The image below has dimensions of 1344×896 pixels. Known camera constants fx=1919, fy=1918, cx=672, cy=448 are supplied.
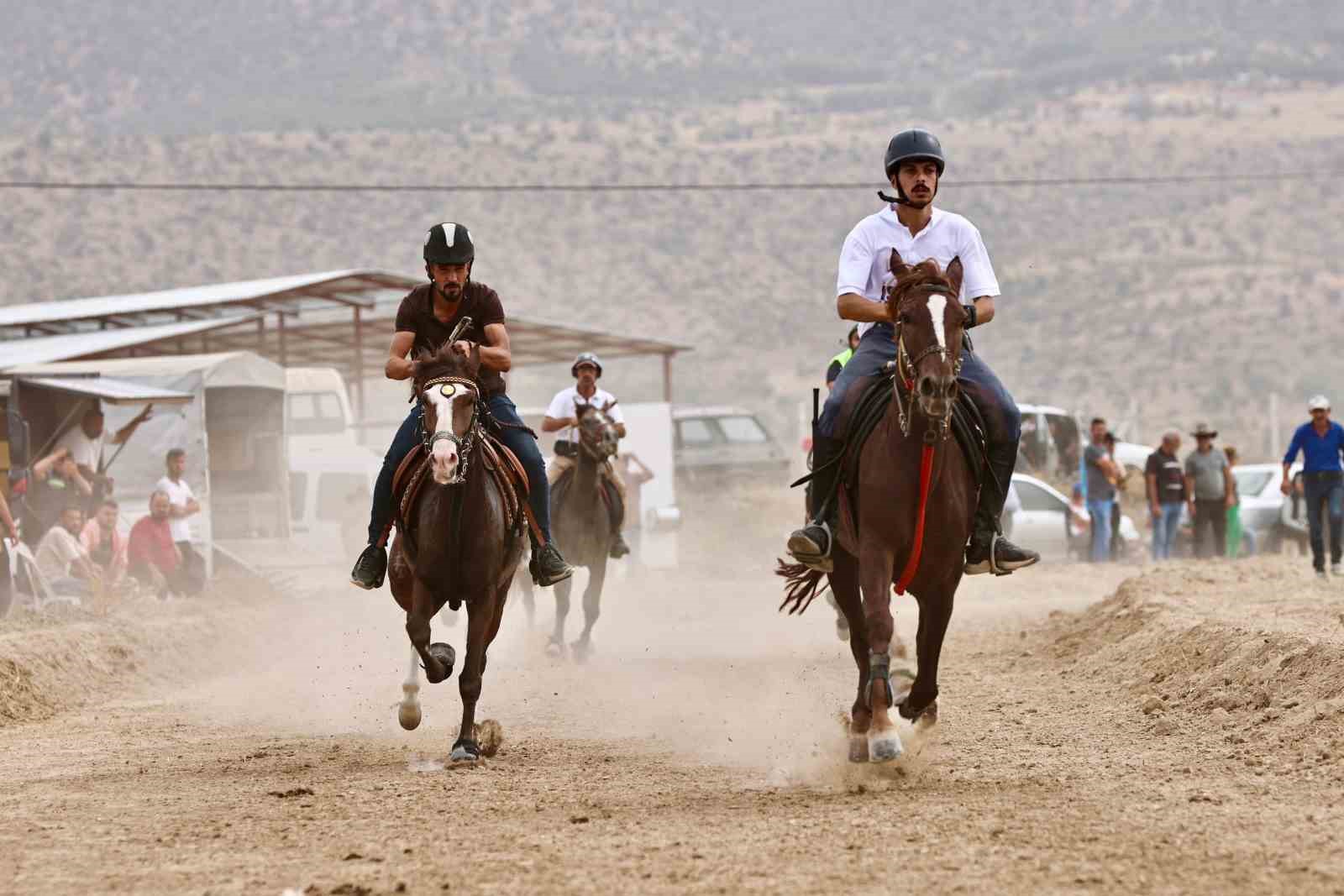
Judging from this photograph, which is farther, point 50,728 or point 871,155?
point 871,155

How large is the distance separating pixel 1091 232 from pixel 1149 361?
1399 cm

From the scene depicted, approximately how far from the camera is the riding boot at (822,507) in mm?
9812

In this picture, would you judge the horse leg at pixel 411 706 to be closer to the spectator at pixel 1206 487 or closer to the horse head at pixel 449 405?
the horse head at pixel 449 405

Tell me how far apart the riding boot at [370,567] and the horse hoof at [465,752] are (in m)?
1.07

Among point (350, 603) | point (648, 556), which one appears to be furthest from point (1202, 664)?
point (648, 556)

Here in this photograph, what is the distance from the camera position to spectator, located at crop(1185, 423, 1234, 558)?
91.6ft

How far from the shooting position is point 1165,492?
95.1 feet

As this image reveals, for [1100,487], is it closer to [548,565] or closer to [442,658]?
[548,565]

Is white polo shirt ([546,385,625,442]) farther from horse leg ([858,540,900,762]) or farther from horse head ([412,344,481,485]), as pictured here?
horse leg ([858,540,900,762])

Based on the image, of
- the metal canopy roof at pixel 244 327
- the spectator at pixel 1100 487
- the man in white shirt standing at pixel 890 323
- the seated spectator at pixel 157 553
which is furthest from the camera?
the metal canopy roof at pixel 244 327

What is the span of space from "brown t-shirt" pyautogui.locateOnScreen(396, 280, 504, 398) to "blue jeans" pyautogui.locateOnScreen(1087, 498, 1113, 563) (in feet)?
68.5

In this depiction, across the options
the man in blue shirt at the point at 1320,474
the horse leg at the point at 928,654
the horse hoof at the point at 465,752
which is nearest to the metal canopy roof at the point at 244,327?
the man in blue shirt at the point at 1320,474

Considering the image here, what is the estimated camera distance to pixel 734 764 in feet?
34.6

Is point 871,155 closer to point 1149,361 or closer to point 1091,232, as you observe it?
point 1091,232
